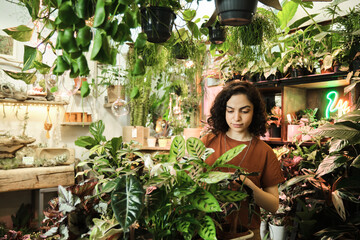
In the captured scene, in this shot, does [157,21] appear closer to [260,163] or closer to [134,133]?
A: [260,163]

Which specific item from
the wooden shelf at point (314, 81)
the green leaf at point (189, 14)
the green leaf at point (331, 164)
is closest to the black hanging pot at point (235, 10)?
the green leaf at point (189, 14)

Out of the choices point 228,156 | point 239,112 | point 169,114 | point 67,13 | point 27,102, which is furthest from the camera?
point 169,114

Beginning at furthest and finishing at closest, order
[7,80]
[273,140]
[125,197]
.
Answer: [7,80] < [273,140] < [125,197]

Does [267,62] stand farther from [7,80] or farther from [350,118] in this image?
[7,80]

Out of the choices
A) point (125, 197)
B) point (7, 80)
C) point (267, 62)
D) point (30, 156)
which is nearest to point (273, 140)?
point (267, 62)

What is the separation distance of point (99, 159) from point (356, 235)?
5.88ft

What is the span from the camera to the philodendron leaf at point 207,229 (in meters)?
0.58

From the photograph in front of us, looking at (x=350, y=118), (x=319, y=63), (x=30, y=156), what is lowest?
(x=30, y=156)

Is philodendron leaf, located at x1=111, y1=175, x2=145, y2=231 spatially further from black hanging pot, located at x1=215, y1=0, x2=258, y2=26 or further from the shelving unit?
the shelving unit

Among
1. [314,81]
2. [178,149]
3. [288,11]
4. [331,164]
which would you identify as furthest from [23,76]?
[288,11]

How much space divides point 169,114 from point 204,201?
3.04 m

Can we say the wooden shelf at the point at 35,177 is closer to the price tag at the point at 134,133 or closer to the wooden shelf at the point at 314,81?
the price tag at the point at 134,133

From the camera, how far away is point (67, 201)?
785 millimetres

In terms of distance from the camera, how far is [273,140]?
274cm
